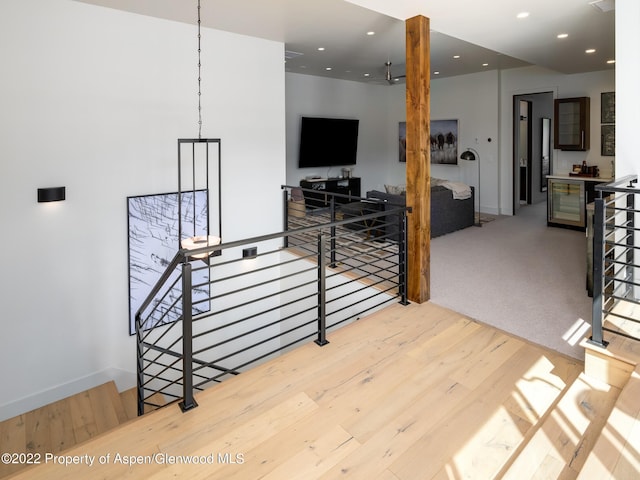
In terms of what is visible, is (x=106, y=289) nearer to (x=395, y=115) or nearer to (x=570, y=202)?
(x=570, y=202)

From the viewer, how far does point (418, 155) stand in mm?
3953

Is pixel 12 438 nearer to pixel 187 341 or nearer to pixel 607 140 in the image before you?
pixel 187 341

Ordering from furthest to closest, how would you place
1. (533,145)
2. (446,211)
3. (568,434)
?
(533,145)
(446,211)
(568,434)

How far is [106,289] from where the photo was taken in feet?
14.4

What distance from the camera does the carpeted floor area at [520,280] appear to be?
3.51 metres

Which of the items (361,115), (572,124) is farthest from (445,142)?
(572,124)

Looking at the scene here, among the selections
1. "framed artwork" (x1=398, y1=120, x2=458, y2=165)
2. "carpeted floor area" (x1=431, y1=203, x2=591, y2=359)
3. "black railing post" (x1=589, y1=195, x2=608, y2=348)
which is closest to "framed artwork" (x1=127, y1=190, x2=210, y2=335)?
"carpeted floor area" (x1=431, y1=203, x2=591, y2=359)

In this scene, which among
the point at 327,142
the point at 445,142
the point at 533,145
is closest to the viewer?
the point at 327,142

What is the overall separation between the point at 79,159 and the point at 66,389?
2293 mm

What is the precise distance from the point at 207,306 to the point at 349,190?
4991 millimetres

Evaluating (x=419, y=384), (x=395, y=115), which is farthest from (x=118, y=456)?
(x=395, y=115)

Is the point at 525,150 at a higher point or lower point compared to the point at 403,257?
higher

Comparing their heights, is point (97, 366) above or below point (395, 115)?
below

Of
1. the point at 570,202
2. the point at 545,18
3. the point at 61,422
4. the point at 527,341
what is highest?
the point at 545,18
